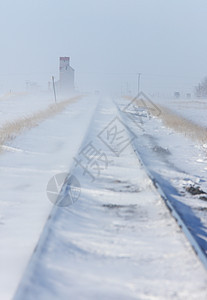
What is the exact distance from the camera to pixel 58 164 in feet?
30.1

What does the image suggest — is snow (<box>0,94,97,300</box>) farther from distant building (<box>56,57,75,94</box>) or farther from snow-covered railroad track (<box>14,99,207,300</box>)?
distant building (<box>56,57,75,94</box>)

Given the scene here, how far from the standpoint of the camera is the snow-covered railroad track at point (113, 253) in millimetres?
3422

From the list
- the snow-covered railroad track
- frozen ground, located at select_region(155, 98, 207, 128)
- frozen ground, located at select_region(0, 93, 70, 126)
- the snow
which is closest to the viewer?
the snow-covered railroad track

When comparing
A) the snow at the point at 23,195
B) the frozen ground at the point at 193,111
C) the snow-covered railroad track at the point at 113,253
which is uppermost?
the snow-covered railroad track at the point at 113,253

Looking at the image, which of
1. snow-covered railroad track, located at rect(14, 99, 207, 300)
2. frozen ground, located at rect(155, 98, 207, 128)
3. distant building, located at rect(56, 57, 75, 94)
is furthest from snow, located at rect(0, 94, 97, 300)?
distant building, located at rect(56, 57, 75, 94)

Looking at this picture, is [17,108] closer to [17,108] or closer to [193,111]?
[17,108]

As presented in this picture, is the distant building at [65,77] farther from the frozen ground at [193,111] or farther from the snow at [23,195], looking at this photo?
the snow at [23,195]

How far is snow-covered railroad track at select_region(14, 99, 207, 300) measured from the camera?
342 centimetres

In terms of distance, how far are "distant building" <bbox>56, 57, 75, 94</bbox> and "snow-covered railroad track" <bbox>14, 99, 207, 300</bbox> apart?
4044 inches

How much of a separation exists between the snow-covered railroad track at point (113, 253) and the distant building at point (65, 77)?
10273cm

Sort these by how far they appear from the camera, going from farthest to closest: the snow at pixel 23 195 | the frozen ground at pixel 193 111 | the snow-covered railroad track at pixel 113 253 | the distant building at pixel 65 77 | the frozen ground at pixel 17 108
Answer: the distant building at pixel 65 77 < the frozen ground at pixel 193 111 < the frozen ground at pixel 17 108 < the snow at pixel 23 195 < the snow-covered railroad track at pixel 113 253

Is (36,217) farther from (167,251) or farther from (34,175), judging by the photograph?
(34,175)

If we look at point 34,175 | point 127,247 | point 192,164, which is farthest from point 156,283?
point 192,164

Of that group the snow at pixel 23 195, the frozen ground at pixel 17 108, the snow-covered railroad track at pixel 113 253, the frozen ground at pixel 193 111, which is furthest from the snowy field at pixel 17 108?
the snow-covered railroad track at pixel 113 253
